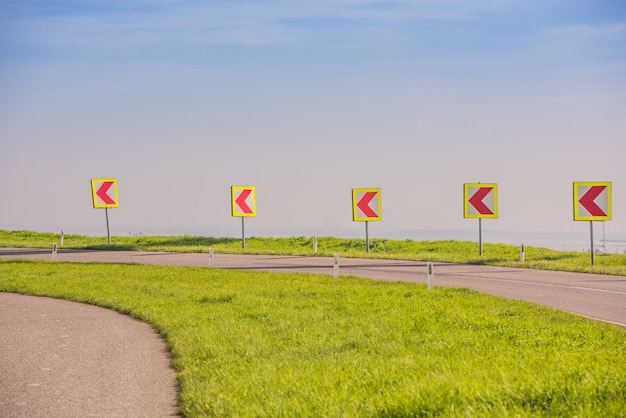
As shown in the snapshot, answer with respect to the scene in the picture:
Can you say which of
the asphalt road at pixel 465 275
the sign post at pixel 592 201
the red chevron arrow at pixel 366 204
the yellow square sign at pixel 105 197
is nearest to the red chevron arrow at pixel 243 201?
the asphalt road at pixel 465 275

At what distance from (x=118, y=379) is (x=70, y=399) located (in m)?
1.07

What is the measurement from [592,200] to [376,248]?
41.7ft

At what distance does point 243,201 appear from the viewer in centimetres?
3894

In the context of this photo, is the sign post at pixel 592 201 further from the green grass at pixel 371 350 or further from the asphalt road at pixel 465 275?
the green grass at pixel 371 350

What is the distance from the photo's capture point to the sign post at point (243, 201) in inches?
1521

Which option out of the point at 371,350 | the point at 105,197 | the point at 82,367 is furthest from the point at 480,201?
the point at 82,367

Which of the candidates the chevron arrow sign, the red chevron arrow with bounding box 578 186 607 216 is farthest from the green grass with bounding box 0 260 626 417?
the red chevron arrow with bounding box 578 186 607 216

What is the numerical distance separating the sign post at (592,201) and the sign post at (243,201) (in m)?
16.3

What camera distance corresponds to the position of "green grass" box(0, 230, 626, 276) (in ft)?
94.2

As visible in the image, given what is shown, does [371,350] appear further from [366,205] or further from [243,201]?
[243,201]

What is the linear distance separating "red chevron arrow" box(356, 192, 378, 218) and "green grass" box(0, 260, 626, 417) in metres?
14.9

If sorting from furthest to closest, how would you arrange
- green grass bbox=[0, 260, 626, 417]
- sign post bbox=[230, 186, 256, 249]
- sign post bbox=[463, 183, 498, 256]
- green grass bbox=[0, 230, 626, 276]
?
sign post bbox=[230, 186, 256, 249], sign post bbox=[463, 183, 498, 256], green grass bbox=[0, 230, 626, 276], green grass bbox=[0, 260, 626, 417]

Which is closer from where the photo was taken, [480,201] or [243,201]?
[480,201]

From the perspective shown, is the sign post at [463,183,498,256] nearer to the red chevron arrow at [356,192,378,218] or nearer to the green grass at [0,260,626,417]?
the red chevron arrow at [356,192,378,218]
